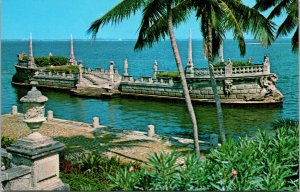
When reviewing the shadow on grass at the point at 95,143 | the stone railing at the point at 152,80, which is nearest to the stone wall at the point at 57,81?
the stone railing at the point at 152,80

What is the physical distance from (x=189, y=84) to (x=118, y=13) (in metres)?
24.6

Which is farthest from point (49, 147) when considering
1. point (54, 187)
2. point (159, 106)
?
point (159, 106)

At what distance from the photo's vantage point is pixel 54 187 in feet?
31.7

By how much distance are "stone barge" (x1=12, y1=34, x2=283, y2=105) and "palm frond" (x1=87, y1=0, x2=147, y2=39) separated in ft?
74.1

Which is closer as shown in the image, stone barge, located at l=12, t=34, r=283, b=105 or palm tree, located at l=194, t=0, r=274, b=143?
palm tree, located at l=194, t=0, r=274, b=143

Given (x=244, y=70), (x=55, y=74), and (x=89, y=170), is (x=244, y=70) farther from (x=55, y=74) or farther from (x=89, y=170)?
(x=89, y=170)

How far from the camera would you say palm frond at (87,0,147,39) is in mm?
12203

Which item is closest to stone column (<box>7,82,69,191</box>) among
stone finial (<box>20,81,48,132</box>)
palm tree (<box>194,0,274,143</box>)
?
stone finial (<box>20,81,48,132</box>)

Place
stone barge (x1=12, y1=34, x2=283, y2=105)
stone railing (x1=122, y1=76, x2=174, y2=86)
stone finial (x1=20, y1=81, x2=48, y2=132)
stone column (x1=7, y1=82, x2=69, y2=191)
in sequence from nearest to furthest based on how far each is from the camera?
stone column (x1=7, y1=82, x2=69, y2=191) < stone finial (x1=20, y1=81, x2=48, y2=132) < stone barge (x1=12, y1=34, x2=283, y2=105) < stone railing (x1=122, y1=76, x2=174, y2=86)

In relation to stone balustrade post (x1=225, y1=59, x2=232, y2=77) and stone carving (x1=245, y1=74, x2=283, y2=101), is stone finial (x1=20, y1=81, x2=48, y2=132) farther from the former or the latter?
stone carving (x1=245, y1=74, x2=283, y2=101)

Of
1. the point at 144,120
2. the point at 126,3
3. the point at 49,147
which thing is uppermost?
the point at 126,3

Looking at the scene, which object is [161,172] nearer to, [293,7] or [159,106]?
[293,7]

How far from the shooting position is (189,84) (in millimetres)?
36344

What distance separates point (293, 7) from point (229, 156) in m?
10.2
